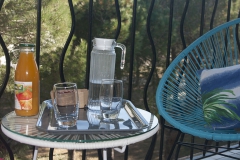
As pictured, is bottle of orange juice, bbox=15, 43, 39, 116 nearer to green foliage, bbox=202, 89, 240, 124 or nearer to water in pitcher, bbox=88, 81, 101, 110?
water in pitcher, bbox=88, 81, 101, 110

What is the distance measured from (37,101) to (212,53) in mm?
871

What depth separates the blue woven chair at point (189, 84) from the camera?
4.08 ft

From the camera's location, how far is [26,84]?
0.94m

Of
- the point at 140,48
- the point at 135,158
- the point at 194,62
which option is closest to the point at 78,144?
the point at 194,62

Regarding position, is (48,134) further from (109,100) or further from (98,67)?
(98,67)

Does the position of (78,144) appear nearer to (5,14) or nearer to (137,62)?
(5,14)

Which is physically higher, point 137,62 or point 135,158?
point 137,62

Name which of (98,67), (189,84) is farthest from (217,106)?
(98,67)

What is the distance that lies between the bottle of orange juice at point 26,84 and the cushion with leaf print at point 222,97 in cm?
66

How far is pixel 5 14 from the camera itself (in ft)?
13.3

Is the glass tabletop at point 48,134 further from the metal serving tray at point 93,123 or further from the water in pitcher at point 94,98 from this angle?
the water in pitcher at point 94,98

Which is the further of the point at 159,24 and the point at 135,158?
the point at 135,158

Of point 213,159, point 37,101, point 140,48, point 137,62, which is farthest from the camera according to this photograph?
point 137,62

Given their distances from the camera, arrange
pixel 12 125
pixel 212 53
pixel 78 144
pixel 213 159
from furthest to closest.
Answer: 1. pixel 213 159
2. pixel 212 53
3. pixel 12 125
4. pixel 78 144
